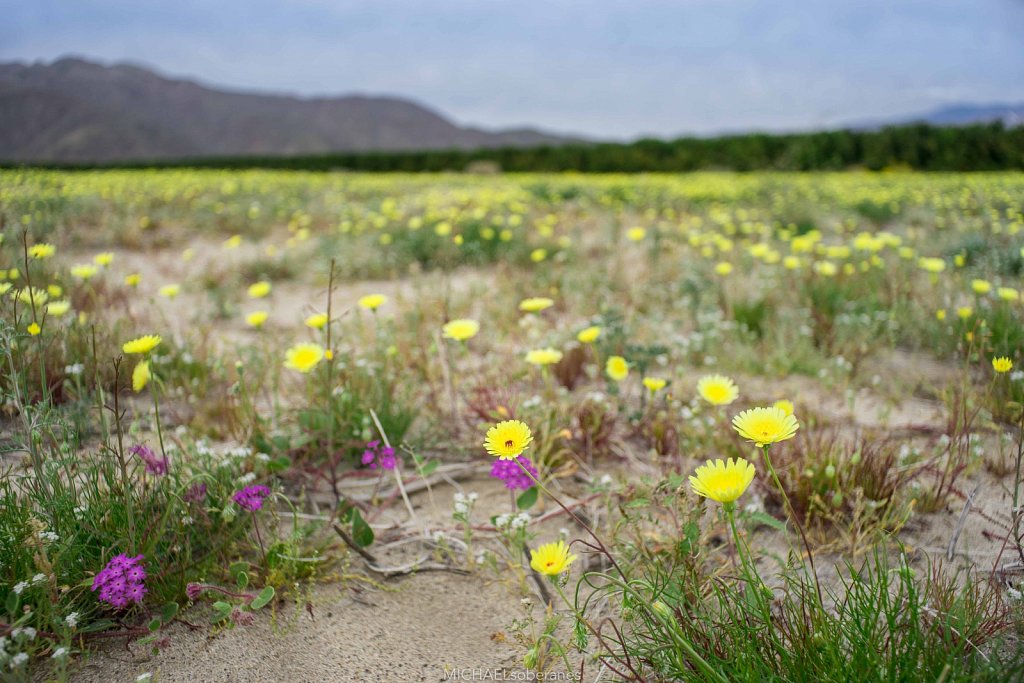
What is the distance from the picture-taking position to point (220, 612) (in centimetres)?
159

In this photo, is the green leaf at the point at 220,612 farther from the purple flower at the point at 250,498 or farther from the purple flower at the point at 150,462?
the purple flower at the point at 150,462

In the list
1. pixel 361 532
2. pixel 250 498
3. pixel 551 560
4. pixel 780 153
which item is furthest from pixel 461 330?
pixel 780 153

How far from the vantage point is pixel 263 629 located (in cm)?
158

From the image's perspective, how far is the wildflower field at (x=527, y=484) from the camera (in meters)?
1.32

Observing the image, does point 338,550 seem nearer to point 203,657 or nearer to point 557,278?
point 203,657

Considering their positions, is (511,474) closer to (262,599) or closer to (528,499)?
(528,499)

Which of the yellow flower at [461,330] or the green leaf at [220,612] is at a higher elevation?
the yellow flower at [461,330]

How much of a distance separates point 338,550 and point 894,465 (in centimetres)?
195

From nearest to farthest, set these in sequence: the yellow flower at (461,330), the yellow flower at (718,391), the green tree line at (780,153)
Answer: the yellow flower at (718,391), the yellow flower at (461,330), the green tree line at (780,153)

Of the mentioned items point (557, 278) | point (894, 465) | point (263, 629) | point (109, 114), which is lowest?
point (263, 629)

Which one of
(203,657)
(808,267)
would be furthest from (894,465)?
(808,267)

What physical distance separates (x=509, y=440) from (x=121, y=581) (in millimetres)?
1000

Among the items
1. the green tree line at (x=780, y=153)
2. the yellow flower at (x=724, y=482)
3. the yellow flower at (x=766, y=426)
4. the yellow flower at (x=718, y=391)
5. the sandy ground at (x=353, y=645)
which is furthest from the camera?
the green tree line at (x=780, y=153)

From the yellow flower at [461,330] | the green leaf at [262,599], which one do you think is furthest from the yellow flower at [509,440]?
the yellow flower at [461,330]
